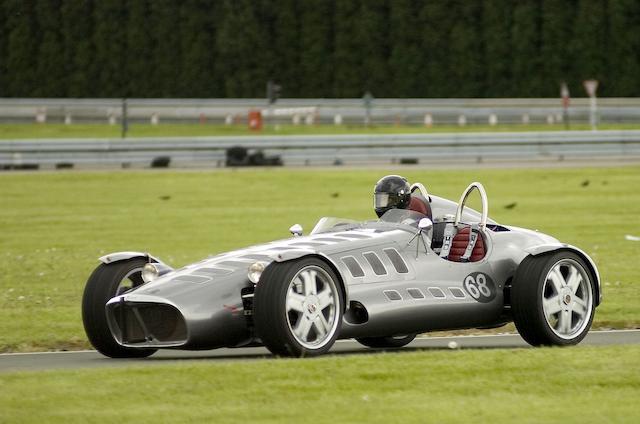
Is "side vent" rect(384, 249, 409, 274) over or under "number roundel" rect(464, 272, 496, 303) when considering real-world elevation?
over

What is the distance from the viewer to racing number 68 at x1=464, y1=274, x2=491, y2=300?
443 inches

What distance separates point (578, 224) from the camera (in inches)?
969

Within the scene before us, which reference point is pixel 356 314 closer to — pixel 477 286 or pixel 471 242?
pixel 477 286

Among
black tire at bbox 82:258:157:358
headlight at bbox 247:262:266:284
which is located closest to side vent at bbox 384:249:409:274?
headlight at bbox 247:262:266:284

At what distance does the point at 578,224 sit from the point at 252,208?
7221mm

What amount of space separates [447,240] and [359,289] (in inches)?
60.7

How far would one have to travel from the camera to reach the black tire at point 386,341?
1184 centimetres

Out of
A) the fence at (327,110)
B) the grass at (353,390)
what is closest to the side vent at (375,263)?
the grass at (353,390)

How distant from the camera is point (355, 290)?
411 inches

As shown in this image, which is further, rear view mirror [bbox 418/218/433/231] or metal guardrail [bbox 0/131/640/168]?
metal guardrail [bbox 0/131/640/168]

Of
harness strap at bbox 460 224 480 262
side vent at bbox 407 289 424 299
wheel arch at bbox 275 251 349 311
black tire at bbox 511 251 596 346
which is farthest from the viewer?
harness strap at bbox 460 224 480 262

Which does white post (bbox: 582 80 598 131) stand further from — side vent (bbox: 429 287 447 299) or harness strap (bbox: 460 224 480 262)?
side vent (bbox: 429 287 447 299)

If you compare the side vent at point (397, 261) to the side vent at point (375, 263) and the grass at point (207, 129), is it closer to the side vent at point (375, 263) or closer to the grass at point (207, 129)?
the side vent at point (375, 263)

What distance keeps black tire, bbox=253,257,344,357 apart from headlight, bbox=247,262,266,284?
0.73 ft
